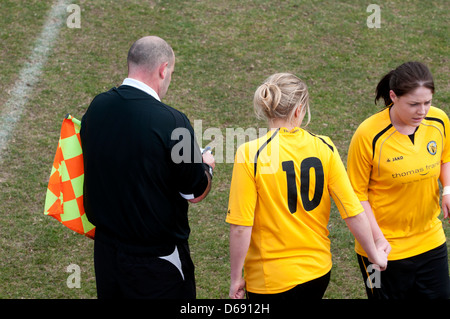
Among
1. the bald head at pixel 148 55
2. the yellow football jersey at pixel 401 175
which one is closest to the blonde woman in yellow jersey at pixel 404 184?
the yellow football jersey at pixel 401 175

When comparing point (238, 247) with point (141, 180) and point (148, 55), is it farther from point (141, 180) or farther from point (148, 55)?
point (148, 55)

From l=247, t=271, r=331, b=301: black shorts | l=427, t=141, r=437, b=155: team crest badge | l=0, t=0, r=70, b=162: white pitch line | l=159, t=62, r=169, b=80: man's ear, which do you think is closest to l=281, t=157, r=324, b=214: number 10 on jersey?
l=247, t=271, r=331, b=301: black shorts

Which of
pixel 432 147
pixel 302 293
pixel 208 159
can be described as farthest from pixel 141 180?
pixel 432 147

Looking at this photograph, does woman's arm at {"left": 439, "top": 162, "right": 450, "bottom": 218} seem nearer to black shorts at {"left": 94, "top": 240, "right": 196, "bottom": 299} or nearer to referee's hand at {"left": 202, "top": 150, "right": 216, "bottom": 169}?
referee's hand at {"left": 202, "top": 150, "right": 216, "bottom": 169}

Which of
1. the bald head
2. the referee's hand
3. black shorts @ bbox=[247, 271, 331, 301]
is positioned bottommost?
black shorts @ bbox=[247, 271, 331, 301]

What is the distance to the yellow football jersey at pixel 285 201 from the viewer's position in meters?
3.32

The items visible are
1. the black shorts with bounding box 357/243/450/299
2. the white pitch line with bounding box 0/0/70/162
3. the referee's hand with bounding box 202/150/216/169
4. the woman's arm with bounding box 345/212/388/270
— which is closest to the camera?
the woman's arm with bounding box 345/212/388/270

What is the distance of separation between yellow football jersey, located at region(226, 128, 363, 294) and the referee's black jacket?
34cm

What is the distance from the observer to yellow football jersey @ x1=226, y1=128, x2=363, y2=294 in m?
3.32

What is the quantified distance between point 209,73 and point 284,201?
543cm

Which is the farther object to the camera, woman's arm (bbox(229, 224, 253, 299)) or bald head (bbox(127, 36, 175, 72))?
bald head (bbox(127, 36, 175, 72))

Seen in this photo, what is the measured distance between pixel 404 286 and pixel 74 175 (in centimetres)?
229

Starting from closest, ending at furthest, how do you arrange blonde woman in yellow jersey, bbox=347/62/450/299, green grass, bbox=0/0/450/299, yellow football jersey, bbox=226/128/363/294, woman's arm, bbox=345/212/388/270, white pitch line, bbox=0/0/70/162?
yellow football jersey, bbox=226/128/363/294 < woman's arm, bbox=345/212/388/270 < blonde woman in yellow jersey, bbox=347/62/450/299 < green grass, bbox=0/0/450/299 < white pitch line, bbox=0/0/70/162

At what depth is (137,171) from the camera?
3375mm
